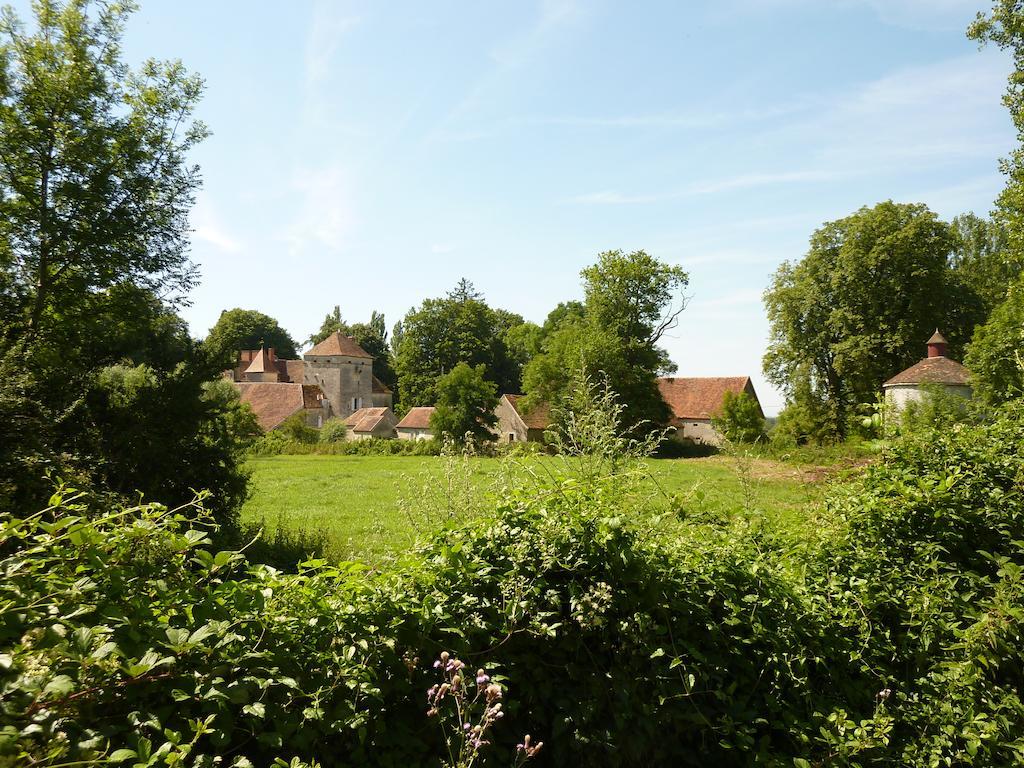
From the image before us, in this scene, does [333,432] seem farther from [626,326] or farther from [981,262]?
[981,262]

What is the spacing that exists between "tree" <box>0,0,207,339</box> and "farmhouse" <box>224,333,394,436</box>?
4618 cm

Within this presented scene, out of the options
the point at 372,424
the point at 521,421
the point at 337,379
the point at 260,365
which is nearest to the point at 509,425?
the point at 521,421


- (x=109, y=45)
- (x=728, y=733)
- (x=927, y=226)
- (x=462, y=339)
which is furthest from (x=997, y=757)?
(x=462, y=339)

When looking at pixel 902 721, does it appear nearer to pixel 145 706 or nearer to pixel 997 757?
pixel 997 757

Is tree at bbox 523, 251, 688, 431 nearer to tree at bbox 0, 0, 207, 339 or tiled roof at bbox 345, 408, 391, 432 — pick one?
tiled roof at bbox 345, 408, 391, 432

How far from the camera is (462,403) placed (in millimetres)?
42750

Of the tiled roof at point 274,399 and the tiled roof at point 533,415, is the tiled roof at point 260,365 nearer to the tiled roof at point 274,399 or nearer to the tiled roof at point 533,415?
the tiled roof at point 274,399

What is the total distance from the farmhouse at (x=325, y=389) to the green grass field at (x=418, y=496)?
20.5 m

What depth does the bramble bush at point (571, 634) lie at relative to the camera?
79.0 inches

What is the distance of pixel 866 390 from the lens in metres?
38.3

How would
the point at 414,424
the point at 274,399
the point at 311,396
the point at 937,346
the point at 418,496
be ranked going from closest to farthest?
the point at 418,496, the point at 937,346, the point at 414,424, the point at 274,399, the point at 311,396

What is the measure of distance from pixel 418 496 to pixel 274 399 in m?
58.4

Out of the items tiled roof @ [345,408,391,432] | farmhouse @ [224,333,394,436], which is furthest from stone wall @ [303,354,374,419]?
tiled roof @ [345,408,391,432]

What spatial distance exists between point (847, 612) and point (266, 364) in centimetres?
8058
